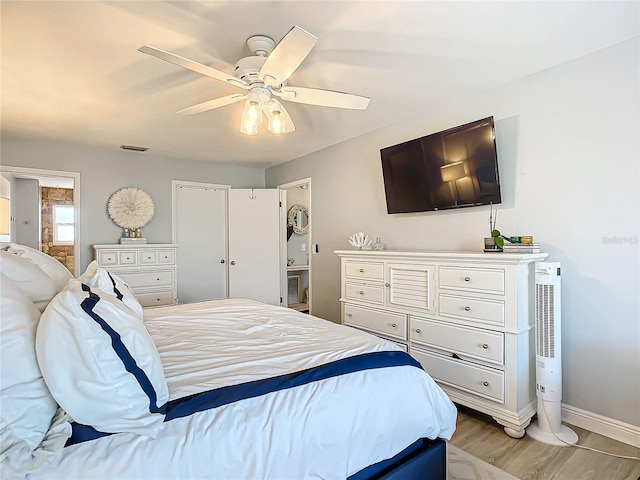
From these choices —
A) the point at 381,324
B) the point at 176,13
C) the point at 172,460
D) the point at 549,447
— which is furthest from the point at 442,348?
the point at 176,13

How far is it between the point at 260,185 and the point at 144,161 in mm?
1690

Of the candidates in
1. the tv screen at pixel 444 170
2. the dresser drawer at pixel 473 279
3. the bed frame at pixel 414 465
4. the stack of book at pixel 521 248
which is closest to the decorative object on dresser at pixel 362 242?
the tv screen at pixel 444 170

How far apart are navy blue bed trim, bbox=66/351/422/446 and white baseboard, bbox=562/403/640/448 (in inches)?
61.1

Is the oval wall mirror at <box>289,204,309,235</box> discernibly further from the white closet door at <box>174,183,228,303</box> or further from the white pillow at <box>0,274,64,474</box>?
the white pillow at <box>0,274,64,474</box>

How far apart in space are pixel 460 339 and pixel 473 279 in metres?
0.43

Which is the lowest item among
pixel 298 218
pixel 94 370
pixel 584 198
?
pixel 94 370

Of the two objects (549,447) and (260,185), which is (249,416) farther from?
(260,185)

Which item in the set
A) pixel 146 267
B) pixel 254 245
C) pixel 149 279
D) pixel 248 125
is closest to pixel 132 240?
pixel 146 267

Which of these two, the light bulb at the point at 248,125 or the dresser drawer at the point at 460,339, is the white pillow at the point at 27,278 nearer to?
the light bulb at the point at 248,125

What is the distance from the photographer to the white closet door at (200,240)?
497 cm

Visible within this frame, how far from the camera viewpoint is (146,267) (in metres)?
4.32

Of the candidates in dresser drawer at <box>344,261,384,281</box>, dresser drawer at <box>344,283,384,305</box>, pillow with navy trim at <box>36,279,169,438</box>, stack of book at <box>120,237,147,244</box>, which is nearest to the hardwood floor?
dresser drawer at <box>344,283,384,305</box>

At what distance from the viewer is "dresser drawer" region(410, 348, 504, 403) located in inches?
90.2

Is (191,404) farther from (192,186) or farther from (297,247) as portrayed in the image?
(297,247)
